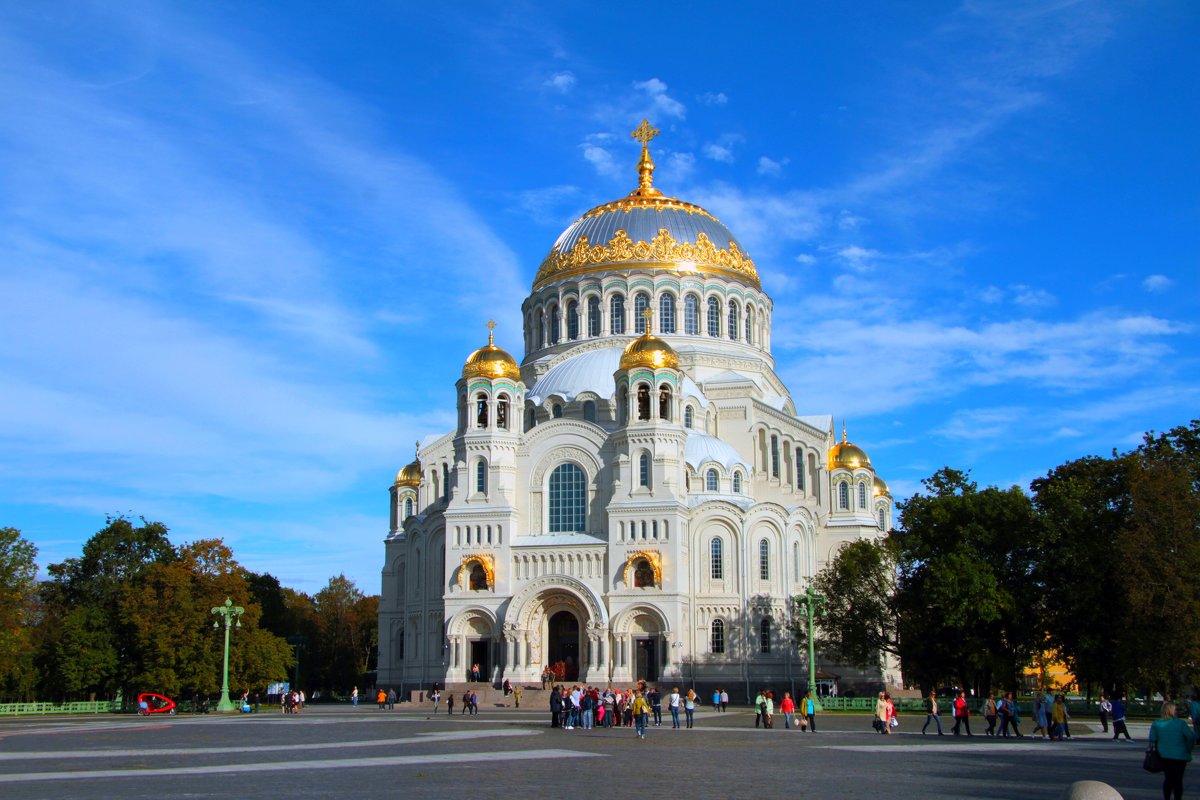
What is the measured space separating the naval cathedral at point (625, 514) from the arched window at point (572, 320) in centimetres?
39

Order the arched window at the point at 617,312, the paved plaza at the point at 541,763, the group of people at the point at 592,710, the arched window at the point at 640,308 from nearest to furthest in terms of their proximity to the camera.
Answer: the paved plaza at the point at 541,763, the group of people at the point at 592,710, the arched window at the point at 640,308, the arched window at the point at 617,312

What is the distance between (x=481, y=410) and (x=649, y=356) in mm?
7719

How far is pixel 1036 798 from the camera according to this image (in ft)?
50.2

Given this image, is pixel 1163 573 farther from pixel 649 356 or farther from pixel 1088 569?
pixel 649 356

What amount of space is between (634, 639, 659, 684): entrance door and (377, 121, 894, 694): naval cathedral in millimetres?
81

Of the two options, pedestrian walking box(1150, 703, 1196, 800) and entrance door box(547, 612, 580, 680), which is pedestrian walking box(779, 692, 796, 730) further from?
entrance door box(547, 612, 580, 680)

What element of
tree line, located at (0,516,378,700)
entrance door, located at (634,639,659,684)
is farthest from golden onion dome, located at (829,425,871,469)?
tree line, located at (0,516,378,700)

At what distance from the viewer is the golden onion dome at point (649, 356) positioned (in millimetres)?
51656

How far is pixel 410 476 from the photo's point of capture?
63.2m

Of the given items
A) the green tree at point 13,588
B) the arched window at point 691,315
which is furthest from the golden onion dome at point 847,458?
the green tree at point 13,588

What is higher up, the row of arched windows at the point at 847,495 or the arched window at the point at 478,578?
the row of arched windows at the point at 847,495

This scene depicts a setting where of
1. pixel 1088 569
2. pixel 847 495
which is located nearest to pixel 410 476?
pixel 847 495

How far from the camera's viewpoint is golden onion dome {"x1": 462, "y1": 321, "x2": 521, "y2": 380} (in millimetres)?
52812

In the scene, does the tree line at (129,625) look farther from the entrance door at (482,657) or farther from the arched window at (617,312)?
the arched window at (617,312)
